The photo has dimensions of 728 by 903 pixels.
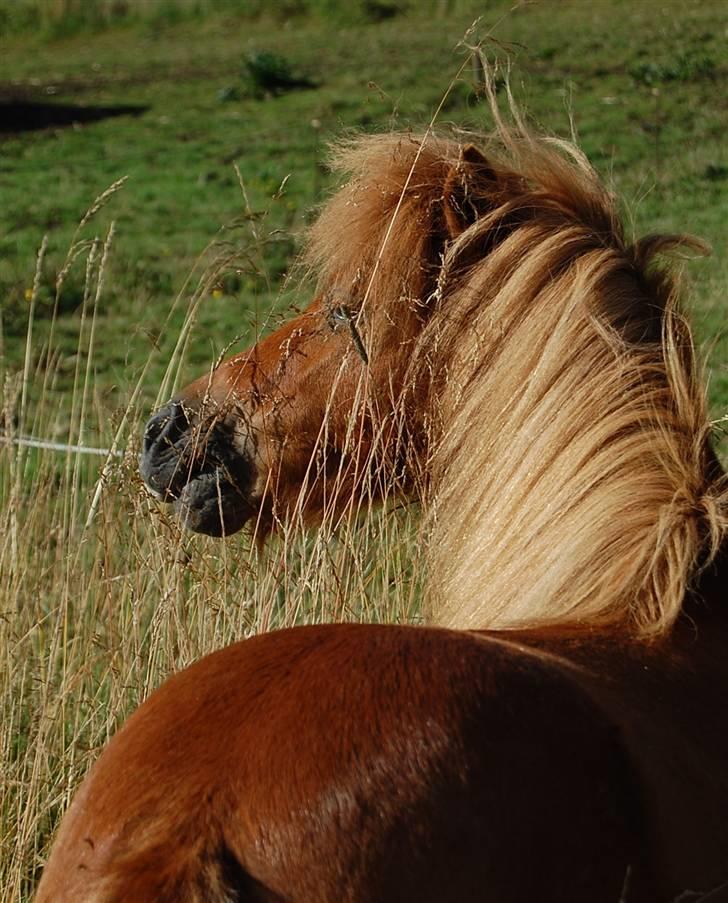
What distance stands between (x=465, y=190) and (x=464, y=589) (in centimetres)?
84

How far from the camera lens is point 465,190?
103 inches

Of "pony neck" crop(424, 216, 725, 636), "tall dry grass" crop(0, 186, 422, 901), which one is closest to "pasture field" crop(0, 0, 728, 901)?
"tall dry grass" crop(0, 186, 422, 901)

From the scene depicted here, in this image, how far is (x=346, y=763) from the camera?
4.39ft

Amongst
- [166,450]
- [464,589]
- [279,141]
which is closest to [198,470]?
[166,450]

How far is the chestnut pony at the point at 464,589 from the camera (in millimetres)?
1312

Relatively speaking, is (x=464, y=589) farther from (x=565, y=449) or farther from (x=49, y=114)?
(x=49, y=114)

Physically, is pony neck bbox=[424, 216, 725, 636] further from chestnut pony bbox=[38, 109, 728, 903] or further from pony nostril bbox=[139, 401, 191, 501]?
pony nostril bbox=[139, 401, 191, 501]

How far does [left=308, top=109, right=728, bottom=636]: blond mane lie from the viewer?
79.9 inches

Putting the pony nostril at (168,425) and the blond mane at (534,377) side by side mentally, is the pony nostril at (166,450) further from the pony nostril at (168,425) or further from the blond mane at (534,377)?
the blond mane at (534,377)

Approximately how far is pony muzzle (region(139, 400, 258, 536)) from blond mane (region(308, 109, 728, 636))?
16.4 inches

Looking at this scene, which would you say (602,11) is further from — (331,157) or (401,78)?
(331,157)

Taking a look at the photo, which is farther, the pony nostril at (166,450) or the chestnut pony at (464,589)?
the pony nostril at (166,450)

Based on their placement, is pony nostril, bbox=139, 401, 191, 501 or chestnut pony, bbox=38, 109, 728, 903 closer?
chestnut pony, bbox=38, 109, 728, 903

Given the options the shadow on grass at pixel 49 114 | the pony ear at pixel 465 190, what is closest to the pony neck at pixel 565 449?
the pony ear at pixel 465 190
